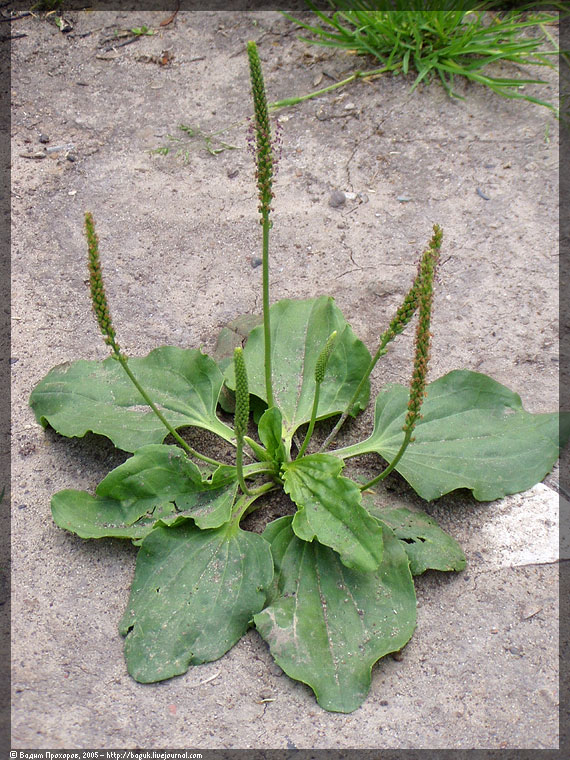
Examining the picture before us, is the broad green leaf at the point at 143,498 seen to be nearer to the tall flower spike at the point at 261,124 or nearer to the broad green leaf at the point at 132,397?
the broad green leaf at the point at 132,397

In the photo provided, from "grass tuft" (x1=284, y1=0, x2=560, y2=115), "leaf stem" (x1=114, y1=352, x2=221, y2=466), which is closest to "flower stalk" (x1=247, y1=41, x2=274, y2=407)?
"leaf stem" (x1=114, y1=352, x2=221, y2=466)

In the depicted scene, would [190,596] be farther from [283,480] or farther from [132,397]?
[132,397]

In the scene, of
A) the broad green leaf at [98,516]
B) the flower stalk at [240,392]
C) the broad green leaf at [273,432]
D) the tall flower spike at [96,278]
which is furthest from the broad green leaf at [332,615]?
the tall flower spike at [96,278]

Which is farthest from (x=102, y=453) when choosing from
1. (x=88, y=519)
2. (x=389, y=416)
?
(x=389, y=416)

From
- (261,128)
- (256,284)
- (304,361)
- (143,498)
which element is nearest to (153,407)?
(143,498)

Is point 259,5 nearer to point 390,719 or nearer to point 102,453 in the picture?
point 102,453

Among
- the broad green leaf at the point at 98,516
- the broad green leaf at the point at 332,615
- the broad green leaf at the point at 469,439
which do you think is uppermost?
the broad green leaf at the point at 469,439
